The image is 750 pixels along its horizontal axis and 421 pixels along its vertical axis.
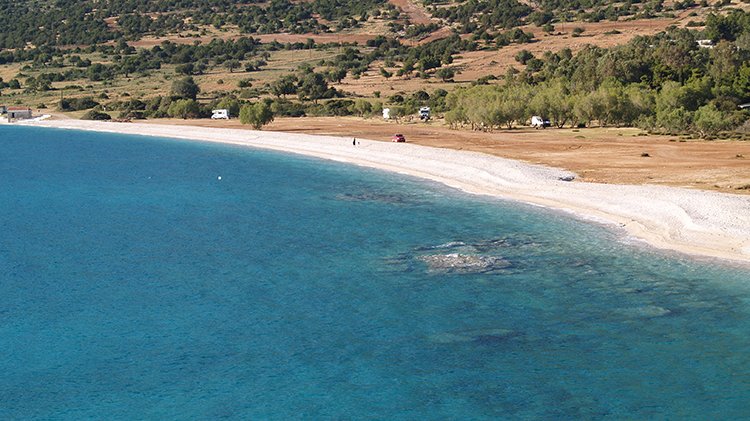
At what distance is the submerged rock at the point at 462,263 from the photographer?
38.8 m

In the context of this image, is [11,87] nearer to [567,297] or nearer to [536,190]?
[536,190]

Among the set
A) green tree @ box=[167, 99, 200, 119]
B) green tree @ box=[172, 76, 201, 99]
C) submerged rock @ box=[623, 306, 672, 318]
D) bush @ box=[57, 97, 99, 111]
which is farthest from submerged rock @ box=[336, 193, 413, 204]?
bush @ box=[57, 97, 99, 111]

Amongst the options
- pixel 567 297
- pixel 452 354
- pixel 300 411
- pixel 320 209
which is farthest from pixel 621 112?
pixel 300 411

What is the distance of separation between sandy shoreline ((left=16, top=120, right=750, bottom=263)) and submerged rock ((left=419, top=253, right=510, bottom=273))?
7.50m

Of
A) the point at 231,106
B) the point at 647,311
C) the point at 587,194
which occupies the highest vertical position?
the point at 231,106

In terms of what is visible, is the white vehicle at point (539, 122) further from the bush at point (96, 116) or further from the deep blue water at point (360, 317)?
the bush at point (96, 116)

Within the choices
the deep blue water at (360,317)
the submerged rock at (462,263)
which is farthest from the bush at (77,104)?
the submerged rock at (462,263)

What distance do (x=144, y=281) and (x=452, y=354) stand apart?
15258 millimetres

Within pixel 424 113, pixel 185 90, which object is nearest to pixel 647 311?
pixel 424 113

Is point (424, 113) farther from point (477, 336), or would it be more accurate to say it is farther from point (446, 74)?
point (477, 336)

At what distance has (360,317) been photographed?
108ft

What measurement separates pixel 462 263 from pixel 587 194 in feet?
51.9

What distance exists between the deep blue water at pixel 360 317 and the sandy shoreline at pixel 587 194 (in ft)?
6.95

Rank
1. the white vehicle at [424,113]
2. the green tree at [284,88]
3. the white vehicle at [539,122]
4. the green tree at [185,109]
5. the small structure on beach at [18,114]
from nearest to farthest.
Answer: the white vehicle at [539,122] < the white vehicle at [424,113] < the green tree at [185,109] < the small structure on beach at [18,114] < the green tree at [284,88]
